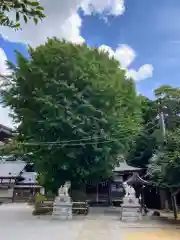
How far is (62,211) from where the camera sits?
14.0 m

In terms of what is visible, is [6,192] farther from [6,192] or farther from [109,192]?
[109,192]

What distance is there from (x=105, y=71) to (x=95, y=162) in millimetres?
6159

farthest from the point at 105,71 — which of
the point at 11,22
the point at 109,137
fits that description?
the point at 11,22

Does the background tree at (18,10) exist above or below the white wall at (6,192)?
above

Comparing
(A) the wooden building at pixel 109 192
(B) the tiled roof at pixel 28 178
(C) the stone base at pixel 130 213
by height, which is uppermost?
(B) the tiled roof at pixel 28 178

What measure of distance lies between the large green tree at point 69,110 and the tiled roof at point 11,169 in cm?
1431

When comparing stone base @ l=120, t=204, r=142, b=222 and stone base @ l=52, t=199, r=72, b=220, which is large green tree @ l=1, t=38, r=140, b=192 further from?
stone base @ l=120, t=204, r=142, b=222

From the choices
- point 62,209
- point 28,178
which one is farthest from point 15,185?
point 62,209

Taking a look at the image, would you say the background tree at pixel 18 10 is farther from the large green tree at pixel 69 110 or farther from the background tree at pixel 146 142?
the background tree at pixel 146 142

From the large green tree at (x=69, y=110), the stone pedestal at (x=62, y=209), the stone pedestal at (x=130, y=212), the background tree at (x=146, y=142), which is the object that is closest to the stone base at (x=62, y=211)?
the stone pedestal at (x=62, y=209)

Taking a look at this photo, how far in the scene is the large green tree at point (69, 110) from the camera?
15320 millimetres

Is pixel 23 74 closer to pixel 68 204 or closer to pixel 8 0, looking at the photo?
pixel 68 204

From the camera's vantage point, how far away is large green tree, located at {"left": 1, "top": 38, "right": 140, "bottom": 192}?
1532cm

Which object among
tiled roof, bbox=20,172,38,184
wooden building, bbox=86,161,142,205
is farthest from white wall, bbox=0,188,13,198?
wooden building, bbox=86,161,142,205
